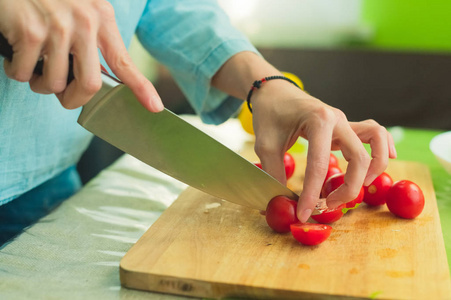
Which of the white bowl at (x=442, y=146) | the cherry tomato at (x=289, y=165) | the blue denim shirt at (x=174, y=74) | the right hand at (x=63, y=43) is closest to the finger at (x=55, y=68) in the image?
the right hand at (x=63, y=43)

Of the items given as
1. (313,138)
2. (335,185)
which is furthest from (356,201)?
(313,138)

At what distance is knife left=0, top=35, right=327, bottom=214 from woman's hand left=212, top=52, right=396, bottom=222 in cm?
7

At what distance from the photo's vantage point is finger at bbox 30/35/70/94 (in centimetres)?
64

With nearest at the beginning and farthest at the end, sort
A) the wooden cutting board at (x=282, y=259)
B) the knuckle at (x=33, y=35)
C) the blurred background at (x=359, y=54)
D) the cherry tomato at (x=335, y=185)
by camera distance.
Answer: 1. the knuckle at (x=33, y=35)
2. the wooden cutting board at (x=282, y=259)
3. the cherry tomato at (x=335, y=185)
4. the blurred background at (x=359, y=54)

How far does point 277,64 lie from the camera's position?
3199mm

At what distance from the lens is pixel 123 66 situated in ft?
2.35

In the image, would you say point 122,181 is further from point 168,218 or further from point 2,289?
point 2,289

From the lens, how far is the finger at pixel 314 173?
88 cm

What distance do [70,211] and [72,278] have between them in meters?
0.28

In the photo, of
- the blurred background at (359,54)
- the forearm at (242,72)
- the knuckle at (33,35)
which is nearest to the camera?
the knuckle at (33,35)

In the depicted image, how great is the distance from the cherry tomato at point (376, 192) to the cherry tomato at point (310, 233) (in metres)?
0.22

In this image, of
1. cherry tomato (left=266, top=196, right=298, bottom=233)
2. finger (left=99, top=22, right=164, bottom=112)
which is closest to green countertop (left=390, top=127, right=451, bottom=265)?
cherry tomato (left=266, top=196, right=298, bottom=233)

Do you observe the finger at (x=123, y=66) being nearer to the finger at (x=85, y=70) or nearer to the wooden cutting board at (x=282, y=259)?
the finger at (x=85, y=70)

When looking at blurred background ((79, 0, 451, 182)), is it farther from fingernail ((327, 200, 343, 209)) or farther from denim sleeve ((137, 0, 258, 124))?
fingernail ((327, 200, 343, 209))
